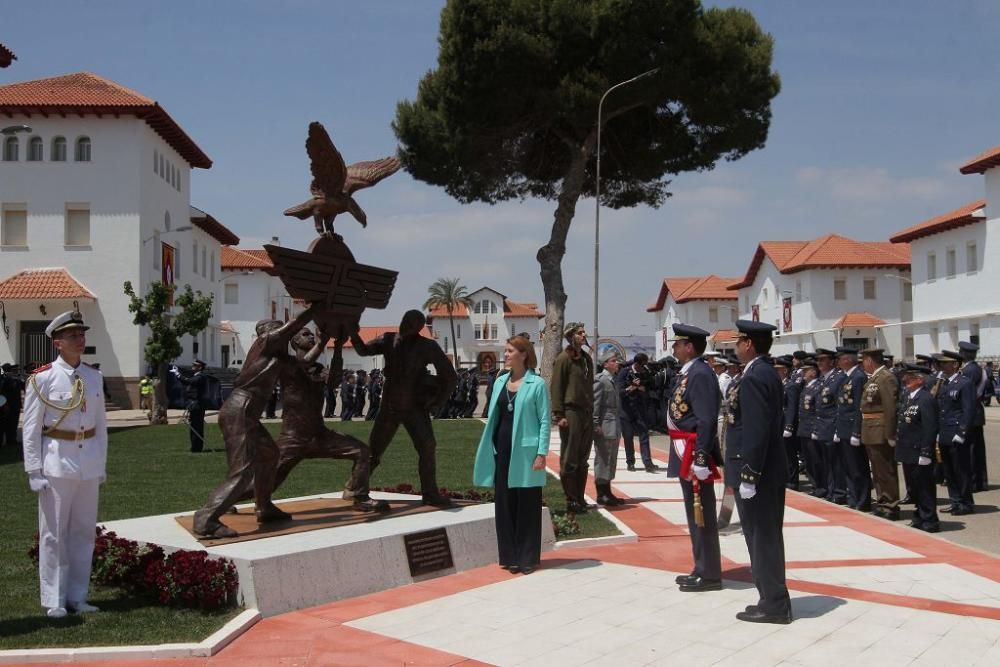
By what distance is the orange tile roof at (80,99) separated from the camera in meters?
36.4

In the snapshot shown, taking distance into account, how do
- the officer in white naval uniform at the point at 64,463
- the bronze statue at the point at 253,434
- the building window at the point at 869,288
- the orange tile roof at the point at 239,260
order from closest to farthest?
1. the officer in white naval uniform at the point at 64,463
2. the bronze statue at the point at 253,434
3. the building window at the point at 869,288
4. the orange tile roof at the point at 239,260

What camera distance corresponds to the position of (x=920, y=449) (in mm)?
10555

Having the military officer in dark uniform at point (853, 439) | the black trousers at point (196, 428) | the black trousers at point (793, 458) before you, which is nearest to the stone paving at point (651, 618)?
the military officer in dark uniform at point (853, 439)

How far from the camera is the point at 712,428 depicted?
697cm

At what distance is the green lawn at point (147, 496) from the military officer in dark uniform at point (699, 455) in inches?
93.1

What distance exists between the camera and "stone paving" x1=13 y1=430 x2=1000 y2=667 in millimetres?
5531

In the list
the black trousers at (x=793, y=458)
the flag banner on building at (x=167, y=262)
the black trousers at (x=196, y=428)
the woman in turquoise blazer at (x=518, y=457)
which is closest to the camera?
the woman in turquoise blazer at (x=518, y=457)

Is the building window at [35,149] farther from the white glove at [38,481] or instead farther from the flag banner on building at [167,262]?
the white glove at [38,481]

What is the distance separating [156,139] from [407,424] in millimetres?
35424

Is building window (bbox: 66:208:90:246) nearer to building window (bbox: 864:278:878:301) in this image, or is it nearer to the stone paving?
the stone paving

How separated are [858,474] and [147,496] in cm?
896

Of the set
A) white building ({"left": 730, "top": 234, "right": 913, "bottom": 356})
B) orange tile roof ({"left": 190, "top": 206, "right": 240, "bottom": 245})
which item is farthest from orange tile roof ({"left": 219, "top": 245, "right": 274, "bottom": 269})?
white building ({"left": 730, "top": 234, "right": 913, "bottom": 356})

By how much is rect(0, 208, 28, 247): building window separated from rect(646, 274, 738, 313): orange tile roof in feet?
172

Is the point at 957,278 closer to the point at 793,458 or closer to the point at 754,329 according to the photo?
the point at 793,458
